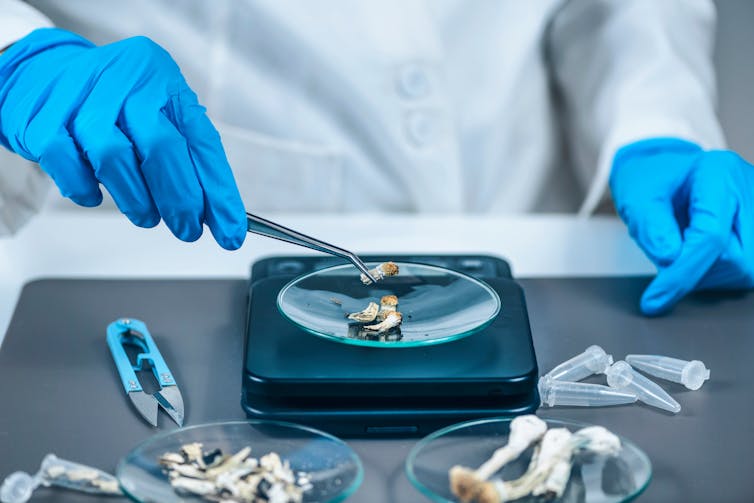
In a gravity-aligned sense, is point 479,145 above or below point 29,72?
below

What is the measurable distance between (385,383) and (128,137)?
302 mm

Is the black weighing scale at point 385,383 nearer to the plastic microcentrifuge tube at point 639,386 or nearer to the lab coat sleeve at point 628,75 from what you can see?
the plastic microcentrifuge tube at point 639,386

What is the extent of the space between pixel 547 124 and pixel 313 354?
76cm

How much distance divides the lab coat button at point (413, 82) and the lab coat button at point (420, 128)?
0.08 ft

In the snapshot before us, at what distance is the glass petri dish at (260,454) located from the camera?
0.57 meters

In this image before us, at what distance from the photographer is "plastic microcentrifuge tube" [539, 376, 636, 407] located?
0.72 meters

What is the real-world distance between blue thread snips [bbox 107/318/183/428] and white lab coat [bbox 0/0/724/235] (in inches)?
11.5

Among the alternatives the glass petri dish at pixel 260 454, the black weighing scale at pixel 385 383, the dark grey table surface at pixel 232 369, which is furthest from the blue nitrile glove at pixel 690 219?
the glass petri dish at pixel 260 454

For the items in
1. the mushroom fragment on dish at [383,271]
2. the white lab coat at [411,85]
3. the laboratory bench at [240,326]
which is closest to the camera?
the laboratory bench at [240,326]

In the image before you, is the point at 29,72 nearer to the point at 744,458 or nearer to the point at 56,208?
the point at 56,208

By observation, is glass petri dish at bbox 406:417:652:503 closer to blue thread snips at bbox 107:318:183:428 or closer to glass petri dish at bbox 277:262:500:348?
glass petri dish at bbox 277:262:500:348

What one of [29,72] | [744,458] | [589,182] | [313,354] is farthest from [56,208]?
[744,458]

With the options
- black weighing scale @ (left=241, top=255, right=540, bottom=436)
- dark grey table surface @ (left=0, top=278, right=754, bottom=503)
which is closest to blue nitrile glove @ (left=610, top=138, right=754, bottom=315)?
dark grey table surface @ (left=0, top=278, right=754, bottom=503)

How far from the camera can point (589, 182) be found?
1317 mm
